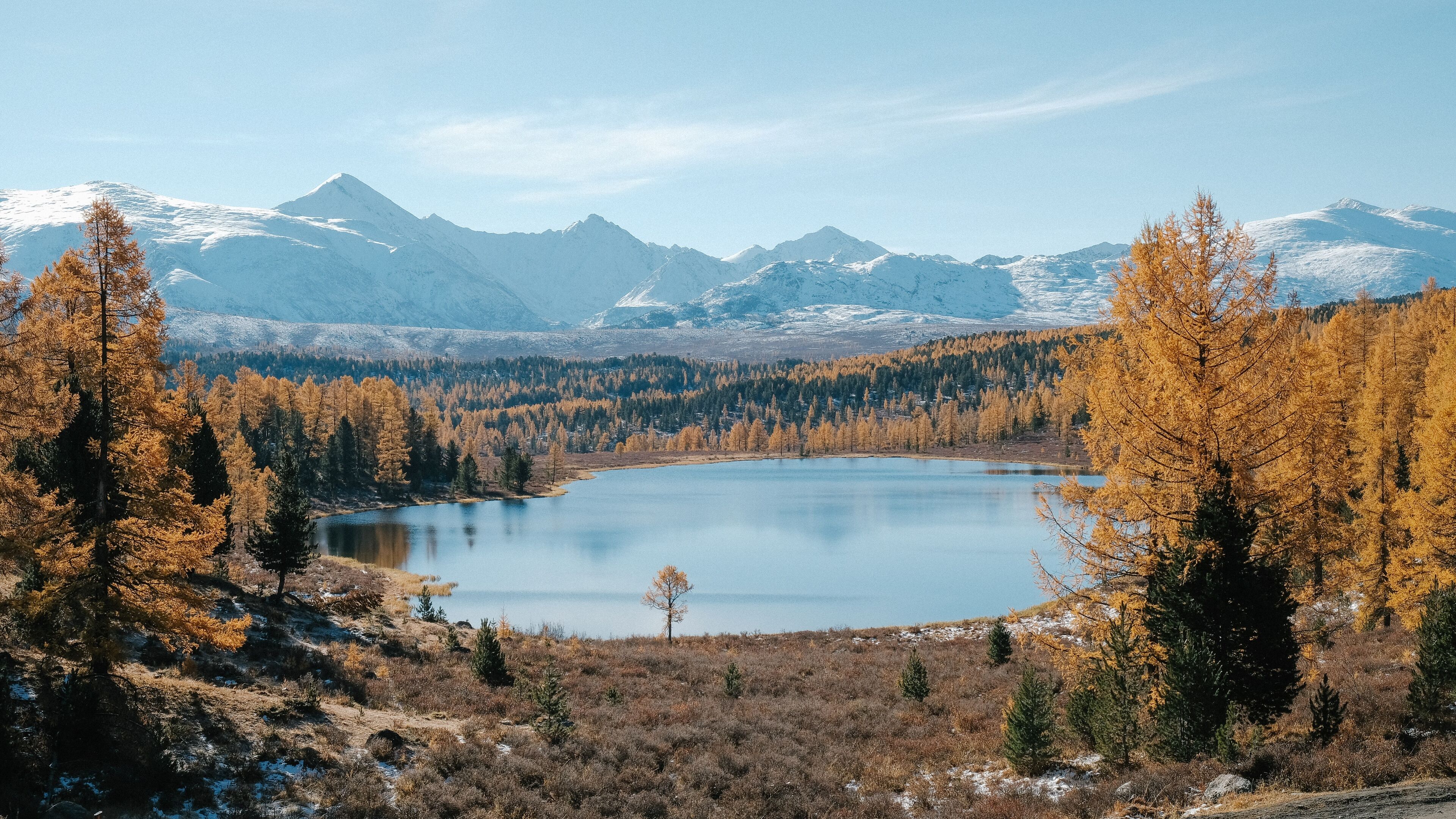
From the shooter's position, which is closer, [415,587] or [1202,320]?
[1202,320]

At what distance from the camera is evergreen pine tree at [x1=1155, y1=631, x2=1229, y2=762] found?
14.4 metres

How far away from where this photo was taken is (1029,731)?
16953 millimetres

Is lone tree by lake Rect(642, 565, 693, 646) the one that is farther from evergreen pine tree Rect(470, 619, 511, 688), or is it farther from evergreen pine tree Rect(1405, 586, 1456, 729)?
evergreen pine tree Rect(1405, 586, 1456, 729)

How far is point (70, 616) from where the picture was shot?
18422 millimetres

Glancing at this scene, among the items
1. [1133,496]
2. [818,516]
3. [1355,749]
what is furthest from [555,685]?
[818,516]

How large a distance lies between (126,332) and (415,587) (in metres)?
42.8

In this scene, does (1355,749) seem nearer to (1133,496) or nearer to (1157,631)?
(1157,631)

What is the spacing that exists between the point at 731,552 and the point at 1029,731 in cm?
6302

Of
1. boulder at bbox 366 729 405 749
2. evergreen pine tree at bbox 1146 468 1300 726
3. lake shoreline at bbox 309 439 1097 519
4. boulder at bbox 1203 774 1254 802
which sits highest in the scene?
evergreen pine tree at bbox 1146 468 1300 726

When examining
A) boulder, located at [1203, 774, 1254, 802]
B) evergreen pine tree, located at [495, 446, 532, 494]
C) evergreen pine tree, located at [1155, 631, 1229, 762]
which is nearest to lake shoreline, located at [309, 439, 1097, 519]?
evergreen pine tree, located at [495, 446, 532, 494]

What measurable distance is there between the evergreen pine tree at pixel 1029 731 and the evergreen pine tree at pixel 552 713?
35.2 ft

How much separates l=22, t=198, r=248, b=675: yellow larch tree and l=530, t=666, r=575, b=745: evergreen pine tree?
25.0 feet

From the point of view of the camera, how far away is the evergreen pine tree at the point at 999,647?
32.3m

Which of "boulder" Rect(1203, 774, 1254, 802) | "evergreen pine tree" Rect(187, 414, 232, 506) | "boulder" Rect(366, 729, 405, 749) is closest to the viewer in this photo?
"boulder" Rect(1203, 774, 1254, 802)
